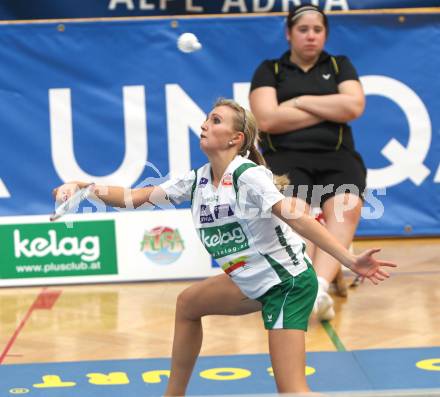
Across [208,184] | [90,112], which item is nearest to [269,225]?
[208,184]

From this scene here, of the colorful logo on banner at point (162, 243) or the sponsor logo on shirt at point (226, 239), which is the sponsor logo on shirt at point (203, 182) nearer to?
the sponsor logo on shirt at point (226, 239)

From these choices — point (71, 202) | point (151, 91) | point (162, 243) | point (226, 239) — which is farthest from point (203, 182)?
point (151, 91)

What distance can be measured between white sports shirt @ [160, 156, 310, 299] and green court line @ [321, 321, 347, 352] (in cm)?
142

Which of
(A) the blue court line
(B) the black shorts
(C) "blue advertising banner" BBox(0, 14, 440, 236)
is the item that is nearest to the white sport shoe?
(A) the blue court line

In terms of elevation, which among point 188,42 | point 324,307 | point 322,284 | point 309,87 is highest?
point 188,42

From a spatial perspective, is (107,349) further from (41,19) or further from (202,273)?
(41,19)

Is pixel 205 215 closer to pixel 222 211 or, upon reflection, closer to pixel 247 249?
pixel 222 211

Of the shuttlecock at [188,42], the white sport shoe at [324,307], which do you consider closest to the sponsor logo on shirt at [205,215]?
the white sport shoe at [324,307]

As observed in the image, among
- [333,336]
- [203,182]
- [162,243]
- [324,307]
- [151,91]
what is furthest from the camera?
[151,91]

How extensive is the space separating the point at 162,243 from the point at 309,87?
1593mm

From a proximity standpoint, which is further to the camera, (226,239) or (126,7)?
(126,7)

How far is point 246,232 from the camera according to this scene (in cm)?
409

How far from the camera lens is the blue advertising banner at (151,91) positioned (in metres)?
7.71

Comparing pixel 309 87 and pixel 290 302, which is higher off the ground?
pixel 309 87
